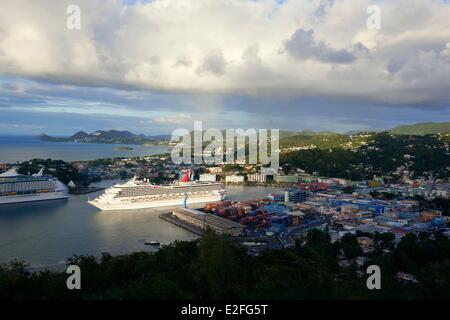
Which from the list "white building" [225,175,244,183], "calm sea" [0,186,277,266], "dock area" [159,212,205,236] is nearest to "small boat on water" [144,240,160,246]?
"calm sea" [0,186,277,266]

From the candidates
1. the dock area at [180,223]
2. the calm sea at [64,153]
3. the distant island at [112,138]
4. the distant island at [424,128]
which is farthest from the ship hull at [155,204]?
the distant island at [112,138]

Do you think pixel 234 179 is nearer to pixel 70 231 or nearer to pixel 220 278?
pixel 70 231

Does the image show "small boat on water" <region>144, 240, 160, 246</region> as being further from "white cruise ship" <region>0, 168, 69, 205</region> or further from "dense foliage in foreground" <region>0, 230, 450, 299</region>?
"white cruise ship" <region>0, 168, 69, 205</region>

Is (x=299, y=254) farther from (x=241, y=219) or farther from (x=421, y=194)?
(x=421, y=194)

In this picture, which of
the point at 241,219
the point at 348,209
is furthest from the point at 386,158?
the point at 241,219

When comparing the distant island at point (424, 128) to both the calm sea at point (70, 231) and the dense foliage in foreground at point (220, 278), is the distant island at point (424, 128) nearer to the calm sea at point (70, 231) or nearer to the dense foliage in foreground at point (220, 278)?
the calm sea at point (70, 231)

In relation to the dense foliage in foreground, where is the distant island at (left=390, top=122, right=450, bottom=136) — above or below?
above

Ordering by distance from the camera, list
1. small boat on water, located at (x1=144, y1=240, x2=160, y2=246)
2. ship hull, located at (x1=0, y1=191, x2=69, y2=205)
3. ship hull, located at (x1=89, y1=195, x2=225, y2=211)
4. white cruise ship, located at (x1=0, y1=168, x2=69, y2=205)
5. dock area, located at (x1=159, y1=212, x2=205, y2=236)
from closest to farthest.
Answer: small boat on water, located at (x1=144, y1=240, x2=160, y2=246) < dock area, located at (x1=159, y1=212, x2=205, y2=236) < ship hull, located at (x1=89, y1=195, x2=225, y2=211) < ship hull, located at (x1=0, y1=191, x2=69, y2=205) < white cruise ship, located at (x1=0, y1=168, x2=69, y2=205)
